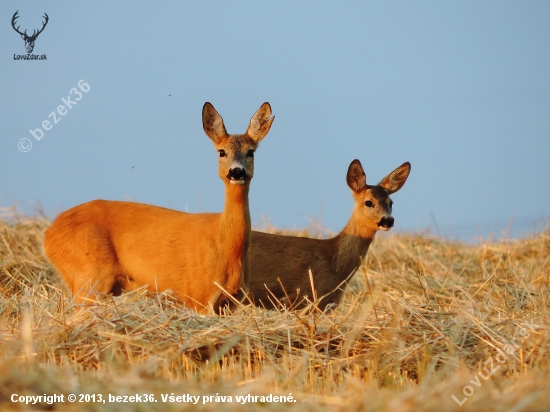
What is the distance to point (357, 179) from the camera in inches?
345

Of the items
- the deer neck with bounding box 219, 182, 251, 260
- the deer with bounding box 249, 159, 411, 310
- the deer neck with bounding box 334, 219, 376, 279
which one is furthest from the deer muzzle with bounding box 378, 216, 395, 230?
the deer neck with bounding box 219, 182, 251, 260

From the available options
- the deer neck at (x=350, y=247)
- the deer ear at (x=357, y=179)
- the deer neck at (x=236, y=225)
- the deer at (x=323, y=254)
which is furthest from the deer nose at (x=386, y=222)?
the deer neck at (x=236, y=225)

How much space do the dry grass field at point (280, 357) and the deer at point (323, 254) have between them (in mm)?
1959

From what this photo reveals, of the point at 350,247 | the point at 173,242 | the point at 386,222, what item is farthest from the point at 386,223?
the point at 173,242

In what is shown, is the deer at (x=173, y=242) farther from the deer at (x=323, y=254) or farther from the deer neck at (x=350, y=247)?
the deer neck at (x=350, y=247)

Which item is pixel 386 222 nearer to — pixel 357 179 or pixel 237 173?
pixel 357 179

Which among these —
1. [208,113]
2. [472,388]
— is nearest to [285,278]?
[208,113]

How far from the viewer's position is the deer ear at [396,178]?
880cm

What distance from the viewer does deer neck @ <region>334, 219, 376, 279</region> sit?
26.4 ft

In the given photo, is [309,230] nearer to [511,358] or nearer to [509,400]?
[511,358]

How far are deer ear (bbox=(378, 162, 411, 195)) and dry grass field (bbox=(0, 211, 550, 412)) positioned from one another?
272 centimetres

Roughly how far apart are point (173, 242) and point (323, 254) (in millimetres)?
1804

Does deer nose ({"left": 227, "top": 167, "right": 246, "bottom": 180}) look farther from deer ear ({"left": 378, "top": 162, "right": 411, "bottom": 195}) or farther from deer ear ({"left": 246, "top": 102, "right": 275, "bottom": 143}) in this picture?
deer ear ({"left": 378, "top": 162, "right": 411, "bottom": 195})

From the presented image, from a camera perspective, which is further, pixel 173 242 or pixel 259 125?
pixel 259 125
